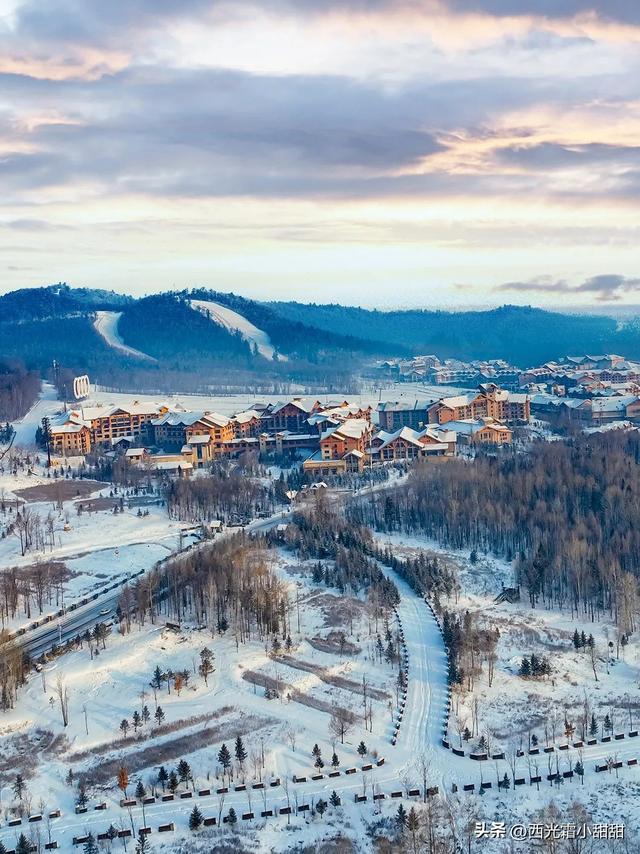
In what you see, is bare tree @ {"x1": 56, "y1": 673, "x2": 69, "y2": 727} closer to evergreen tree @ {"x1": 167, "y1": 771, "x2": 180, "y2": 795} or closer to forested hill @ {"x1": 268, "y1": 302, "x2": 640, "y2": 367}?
evergreen tree @ {"x1": 167, "y1": 771, "x2": 180, "y2": 795}

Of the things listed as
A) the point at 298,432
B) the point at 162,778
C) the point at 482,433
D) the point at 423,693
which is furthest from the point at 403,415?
the point at 162,778

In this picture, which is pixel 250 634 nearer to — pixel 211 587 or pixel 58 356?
pixel 211 587

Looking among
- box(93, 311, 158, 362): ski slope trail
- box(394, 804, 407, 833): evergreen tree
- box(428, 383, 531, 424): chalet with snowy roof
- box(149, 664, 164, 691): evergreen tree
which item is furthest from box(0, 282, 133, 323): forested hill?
box(394, 804, 407, 833): evergreen tree

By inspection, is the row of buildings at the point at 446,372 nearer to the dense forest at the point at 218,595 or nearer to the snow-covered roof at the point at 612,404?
the snow-covered roof at the point at 612,404

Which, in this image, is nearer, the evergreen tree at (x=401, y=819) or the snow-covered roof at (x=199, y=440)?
the evergreen tree at (x=401, y=819)

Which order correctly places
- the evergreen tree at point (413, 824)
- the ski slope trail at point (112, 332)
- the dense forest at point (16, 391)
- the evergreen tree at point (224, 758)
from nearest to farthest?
the evergreen tree at point (413, 824), the evergreen tree at point (224, 758), the dense forest at point (16, 391), the ski slope trail at point (112, 332)


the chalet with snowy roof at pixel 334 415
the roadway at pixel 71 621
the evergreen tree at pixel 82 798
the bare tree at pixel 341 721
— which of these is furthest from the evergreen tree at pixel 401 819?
the chalet with snowy roof at pixel 334 415

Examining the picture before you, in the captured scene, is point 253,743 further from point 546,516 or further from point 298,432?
point 298,432
